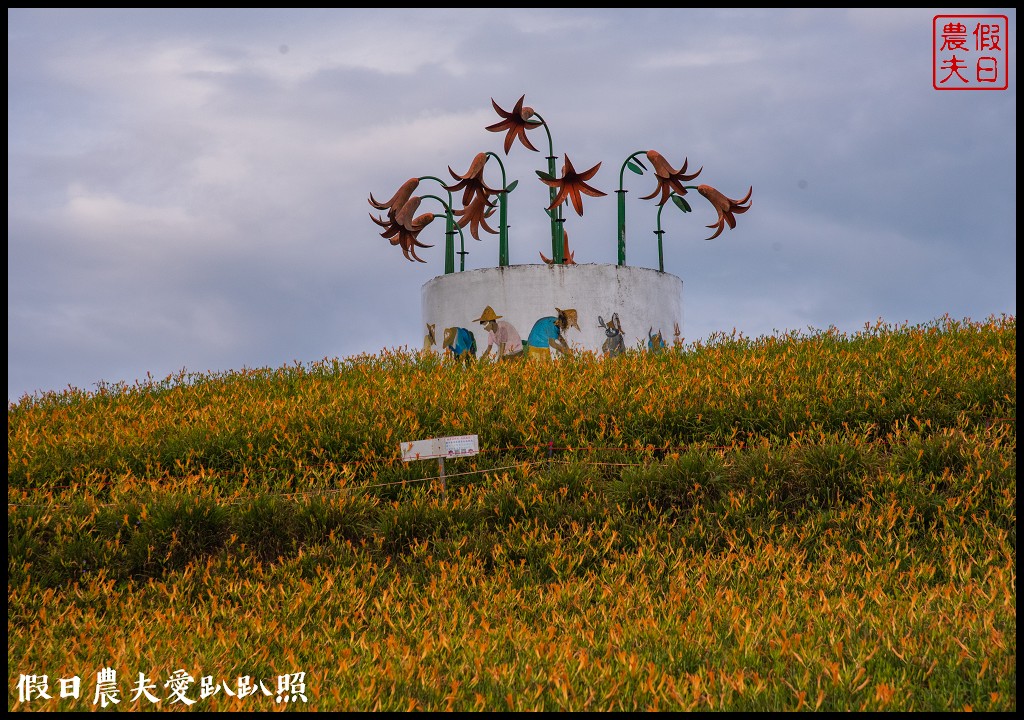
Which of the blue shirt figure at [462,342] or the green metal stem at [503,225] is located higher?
the green metal stem at [503,225]

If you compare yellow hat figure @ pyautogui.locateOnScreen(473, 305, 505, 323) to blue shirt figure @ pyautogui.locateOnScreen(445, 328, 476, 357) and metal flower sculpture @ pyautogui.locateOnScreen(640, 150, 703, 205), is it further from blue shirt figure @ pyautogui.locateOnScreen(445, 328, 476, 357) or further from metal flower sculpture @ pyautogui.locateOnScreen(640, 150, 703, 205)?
metal flower sculpture @ pyautogui.locateOnScreen(640, 150, 703, 205)

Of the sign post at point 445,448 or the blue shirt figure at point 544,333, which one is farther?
the blue shirt figure at point 544,333

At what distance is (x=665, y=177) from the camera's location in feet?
51.8

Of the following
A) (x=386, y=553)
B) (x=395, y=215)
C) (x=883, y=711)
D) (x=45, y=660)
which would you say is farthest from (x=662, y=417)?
(x=395, y=215)

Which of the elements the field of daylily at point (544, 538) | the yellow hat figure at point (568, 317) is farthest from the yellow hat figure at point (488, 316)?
the field of daylily at point (544, 538)

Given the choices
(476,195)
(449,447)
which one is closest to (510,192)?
(476,195)

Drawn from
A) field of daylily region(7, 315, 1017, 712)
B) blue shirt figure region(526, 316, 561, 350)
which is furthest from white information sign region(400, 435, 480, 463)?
blue shirt figure region(526, 316, 561, 350)

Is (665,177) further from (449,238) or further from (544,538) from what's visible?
(544,538)

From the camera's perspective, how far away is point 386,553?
6.46 m

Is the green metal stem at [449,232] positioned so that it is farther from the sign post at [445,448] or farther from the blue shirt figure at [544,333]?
the sign post at [445,448]

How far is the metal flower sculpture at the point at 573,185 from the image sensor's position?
14.8 metres

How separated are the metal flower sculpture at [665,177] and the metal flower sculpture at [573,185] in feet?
5.11

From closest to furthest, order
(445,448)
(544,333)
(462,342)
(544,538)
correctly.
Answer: (544,538) < (445,448) < (544,333) < (462,342)

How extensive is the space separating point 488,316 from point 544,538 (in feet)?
28.2
